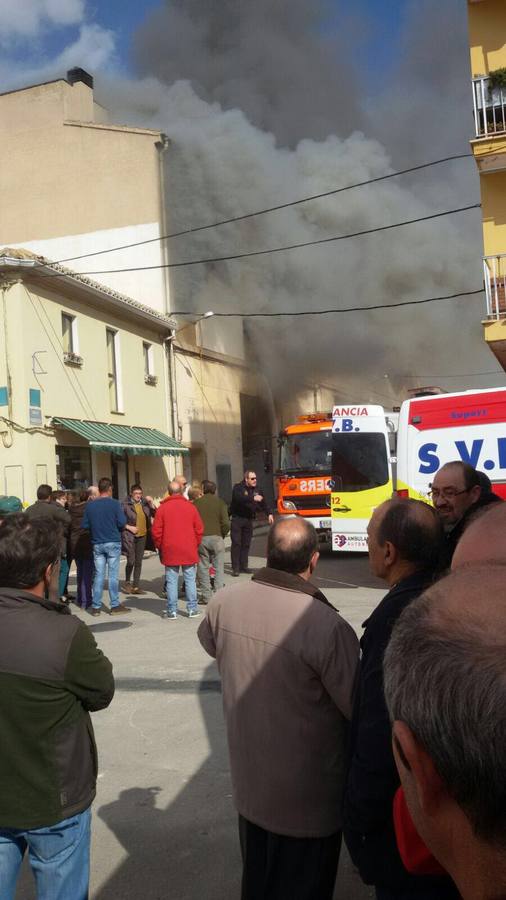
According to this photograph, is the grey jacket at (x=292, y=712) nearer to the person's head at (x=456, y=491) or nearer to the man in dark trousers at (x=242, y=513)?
the person's head at (x=456, y=491)

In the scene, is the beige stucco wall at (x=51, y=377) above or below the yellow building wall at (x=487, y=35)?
below

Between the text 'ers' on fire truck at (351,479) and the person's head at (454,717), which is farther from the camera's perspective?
the text 'ers' on fire truck at (351,479)

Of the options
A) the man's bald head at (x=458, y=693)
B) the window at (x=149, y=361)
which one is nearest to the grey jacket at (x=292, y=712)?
the man's bald head at (x=458, y=693)

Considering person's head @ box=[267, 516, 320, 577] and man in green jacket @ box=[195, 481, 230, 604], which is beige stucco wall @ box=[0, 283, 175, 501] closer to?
man in green jacket @ box=[195, 481, 230, 604]

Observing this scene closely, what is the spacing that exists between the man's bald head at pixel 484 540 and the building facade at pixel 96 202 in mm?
18565

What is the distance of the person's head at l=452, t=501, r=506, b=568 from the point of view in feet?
4.74

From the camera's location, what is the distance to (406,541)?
232cm

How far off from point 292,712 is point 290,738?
0.25 ft

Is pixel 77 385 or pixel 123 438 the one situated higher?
pixel 77 385

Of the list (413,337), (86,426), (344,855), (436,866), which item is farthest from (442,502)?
(413,337)

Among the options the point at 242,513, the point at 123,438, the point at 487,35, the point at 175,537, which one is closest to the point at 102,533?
the point at 175,537

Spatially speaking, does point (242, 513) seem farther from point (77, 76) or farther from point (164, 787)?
point (77, 76)

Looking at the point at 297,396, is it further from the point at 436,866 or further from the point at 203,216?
the point at 436,866

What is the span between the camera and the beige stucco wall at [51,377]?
1356 centimetres
